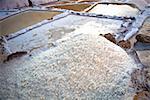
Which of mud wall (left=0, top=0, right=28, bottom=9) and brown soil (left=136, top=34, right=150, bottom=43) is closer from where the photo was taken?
brown soil (left=136, top=34, right=150, bottom=43)

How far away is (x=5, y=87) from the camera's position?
199 centimetres

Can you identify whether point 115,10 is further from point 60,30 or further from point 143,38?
point 143,38

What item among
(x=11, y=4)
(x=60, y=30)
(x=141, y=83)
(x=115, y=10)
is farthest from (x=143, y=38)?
(x=11, y=4)

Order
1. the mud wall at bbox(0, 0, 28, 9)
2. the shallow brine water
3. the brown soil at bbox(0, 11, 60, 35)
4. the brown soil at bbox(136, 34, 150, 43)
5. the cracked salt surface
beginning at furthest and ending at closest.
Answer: the mud wall at bbox(0, 0, 28, 9) < the shallow brine water < the brown soil at bbox(0, 11, 60, 35) < the cracked salt surface < the brown soil at bbox(136, 34, 150, 43)

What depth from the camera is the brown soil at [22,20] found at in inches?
155

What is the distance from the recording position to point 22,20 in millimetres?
4312

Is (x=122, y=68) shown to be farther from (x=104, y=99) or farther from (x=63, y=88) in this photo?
(x=63, y=88)

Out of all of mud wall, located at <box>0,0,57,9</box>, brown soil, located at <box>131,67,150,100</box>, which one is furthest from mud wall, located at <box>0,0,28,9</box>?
brown soil, located at <box>131,67,150,100</box>

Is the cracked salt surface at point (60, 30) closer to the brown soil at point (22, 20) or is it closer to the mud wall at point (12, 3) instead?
the brown soil at point (22, 20)

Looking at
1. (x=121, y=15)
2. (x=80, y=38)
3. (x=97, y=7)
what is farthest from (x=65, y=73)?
(x=97, y=7)

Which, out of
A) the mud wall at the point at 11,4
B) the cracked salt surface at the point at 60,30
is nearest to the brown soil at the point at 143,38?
the cracked salt surface at the point at 60,30

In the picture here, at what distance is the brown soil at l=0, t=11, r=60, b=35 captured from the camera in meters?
3.93

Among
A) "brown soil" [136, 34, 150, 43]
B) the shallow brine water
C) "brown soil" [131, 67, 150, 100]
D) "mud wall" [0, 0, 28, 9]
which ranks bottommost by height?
"brown soil" [131, 67, 150, 100]

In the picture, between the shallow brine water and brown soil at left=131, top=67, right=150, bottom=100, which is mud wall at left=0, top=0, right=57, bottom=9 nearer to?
the shallow brine water
